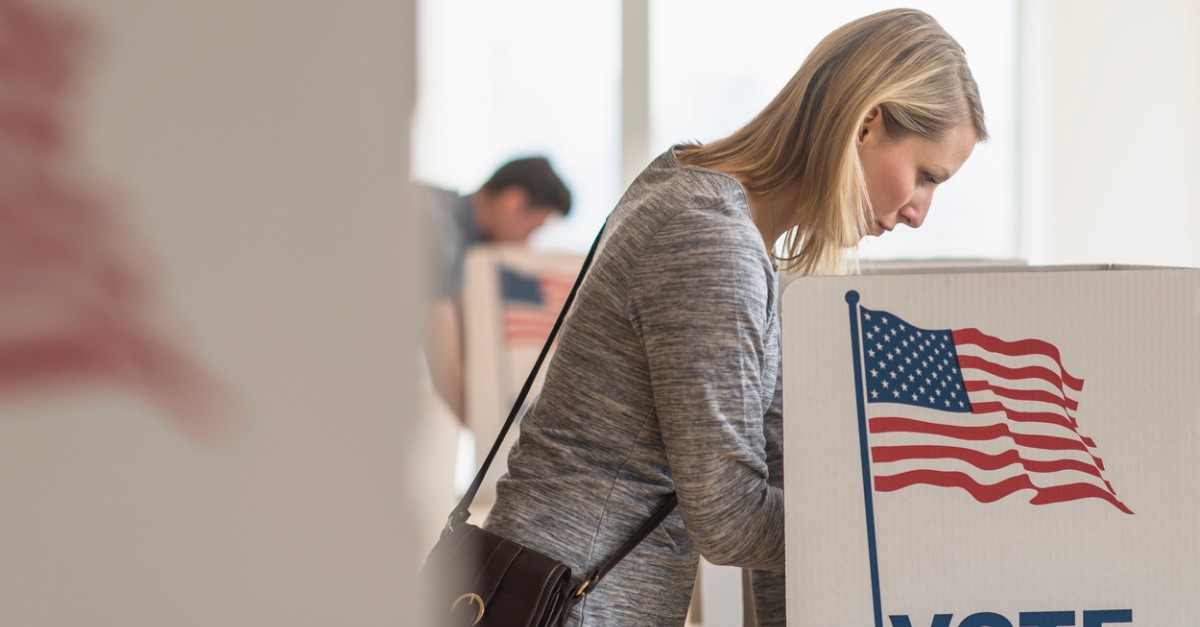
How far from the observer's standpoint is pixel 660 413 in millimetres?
787

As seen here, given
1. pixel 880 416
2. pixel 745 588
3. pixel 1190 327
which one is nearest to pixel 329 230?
pixel 880 416

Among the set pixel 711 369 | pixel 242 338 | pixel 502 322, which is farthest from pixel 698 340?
pixel 502 322

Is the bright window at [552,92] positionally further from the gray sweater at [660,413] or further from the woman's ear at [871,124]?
the gray sweater at [660,413]

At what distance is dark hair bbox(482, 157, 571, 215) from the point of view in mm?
3219

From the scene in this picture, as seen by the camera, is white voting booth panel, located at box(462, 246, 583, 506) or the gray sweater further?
white voting booth panel, located at box(462, 246, 583, 506)

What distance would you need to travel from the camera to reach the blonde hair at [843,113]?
895mm

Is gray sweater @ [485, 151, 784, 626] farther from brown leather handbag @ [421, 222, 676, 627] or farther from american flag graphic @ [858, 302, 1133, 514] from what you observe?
american flag graphic @ [858, 302, 1133, 514]

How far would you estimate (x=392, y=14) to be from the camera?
5.1 inches

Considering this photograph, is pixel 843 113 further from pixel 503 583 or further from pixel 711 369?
pixel 503 583

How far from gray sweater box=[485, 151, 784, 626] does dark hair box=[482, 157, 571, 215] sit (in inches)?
93.8

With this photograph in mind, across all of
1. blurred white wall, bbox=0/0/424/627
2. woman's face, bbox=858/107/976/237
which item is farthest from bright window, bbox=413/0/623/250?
blurred white wall, bbox=0/0/424/627

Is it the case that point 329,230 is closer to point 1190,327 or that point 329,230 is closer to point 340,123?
point 340,123

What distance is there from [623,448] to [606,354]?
0.25 ft

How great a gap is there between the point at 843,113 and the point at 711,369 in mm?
289
